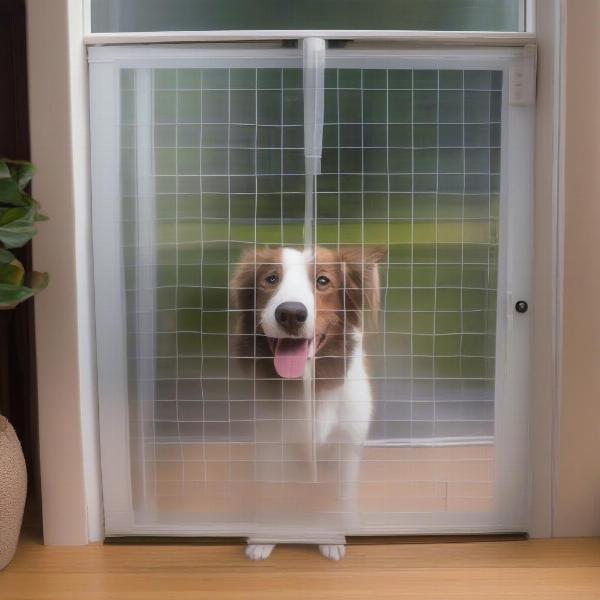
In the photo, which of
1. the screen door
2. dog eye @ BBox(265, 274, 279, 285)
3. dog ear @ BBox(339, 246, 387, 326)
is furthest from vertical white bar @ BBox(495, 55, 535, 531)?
dog eye @ BBox(265, 274, 279, 285)

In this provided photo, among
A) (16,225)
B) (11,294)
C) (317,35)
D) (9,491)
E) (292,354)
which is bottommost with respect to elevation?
(9,491)

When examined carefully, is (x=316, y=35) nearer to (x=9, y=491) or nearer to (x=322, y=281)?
(x=322, y=281)

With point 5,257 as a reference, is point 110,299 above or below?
below

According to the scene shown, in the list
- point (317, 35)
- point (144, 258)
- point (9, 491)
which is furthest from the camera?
point (144, 258)

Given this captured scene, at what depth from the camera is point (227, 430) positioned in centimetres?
267

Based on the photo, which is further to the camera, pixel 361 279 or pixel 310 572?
pixel 361 279

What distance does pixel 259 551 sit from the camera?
8.53 feet

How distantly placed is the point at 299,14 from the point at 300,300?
1.01 metres

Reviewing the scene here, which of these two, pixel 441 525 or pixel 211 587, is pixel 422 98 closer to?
pixel 441 525

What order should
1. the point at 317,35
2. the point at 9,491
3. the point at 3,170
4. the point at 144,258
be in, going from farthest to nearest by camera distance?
the point at 144,258 < the point at 317,35 < the point at 9,491 < the point at 3,170

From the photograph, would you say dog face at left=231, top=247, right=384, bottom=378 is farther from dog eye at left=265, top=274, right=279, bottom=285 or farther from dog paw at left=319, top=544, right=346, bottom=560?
dog paw at left=319, top=544, right=346, bottom=560

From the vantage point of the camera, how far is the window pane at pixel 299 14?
2574mm

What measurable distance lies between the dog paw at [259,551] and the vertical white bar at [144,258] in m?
0.48

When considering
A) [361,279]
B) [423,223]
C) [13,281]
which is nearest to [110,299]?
[13,281]
